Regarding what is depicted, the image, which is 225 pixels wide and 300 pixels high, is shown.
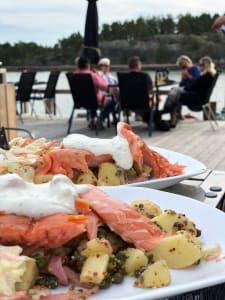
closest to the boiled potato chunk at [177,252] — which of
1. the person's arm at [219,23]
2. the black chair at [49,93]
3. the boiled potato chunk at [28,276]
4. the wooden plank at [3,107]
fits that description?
the boiled potato chunk at [28,276]

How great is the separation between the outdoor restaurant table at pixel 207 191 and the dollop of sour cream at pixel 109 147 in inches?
9.8

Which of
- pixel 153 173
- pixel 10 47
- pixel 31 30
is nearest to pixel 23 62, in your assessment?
pixel 10 47

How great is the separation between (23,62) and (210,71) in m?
9.61

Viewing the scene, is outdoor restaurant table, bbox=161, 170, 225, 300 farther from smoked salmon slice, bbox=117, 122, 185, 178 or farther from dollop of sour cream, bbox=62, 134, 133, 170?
dollop of sour cream, bbox=62, 134, 133, 170

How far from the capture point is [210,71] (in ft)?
27.2

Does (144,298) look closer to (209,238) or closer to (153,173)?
(209,238)

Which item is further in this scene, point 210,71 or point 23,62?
point 23,62

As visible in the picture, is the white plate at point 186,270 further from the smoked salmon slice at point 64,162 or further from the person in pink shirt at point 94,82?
the person in pink shirt at point 94,82

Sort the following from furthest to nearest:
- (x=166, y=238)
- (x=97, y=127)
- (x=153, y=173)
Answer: (x=97, y=127), (x=153, y=173), (x=166, y=238)

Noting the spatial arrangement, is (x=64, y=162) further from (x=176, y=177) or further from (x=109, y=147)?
(x=176, y=177)

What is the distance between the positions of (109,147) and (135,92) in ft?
19.6

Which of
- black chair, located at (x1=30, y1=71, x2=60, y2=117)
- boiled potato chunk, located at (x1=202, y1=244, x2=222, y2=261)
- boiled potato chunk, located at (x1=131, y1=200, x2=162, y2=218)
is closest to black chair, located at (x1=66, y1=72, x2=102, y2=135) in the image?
black chair, located at (x1=30, y1=71, x2=60, y2=117)

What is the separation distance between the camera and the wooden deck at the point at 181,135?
20.5 feet

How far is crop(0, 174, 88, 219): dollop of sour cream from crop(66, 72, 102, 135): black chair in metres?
6.66
